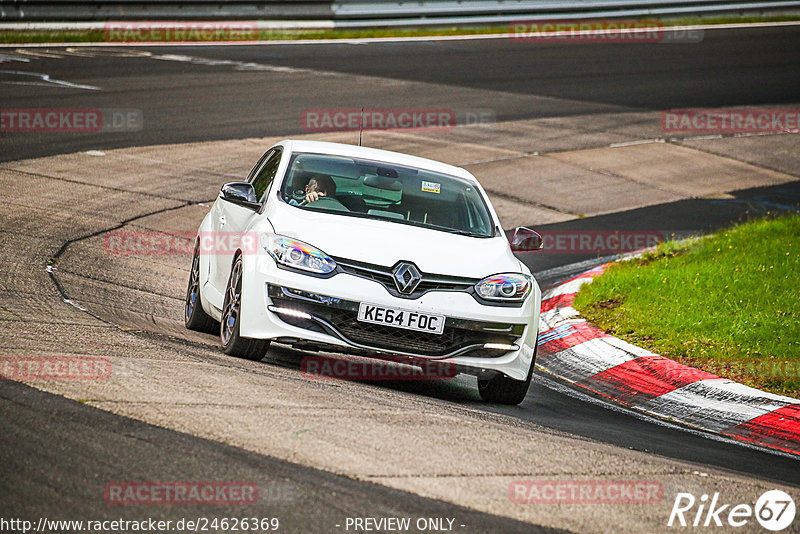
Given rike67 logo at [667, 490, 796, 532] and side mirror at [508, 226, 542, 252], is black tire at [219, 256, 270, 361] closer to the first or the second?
side mirror at [508, 226, 542, 252]

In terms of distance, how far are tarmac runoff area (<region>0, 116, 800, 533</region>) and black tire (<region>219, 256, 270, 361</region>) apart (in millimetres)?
141

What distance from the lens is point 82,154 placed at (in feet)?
50.7

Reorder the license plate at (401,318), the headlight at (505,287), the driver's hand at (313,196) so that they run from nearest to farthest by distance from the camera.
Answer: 1. the license plate at (401,318)
2. the headlight at (505,287)
3. the driver's hand at (313,196)

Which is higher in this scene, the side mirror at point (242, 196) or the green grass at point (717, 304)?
the side mirror at point (242, 196)

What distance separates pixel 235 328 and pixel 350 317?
0.85m

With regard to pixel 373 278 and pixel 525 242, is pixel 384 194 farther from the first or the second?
pixel 373 278

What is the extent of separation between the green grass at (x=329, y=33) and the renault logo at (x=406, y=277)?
19238mm

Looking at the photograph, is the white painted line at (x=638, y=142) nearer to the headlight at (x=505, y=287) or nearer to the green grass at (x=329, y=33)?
the green grass at (x=329, y=33)

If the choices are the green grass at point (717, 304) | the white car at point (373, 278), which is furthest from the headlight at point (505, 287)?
the green grass at point (717, 304)

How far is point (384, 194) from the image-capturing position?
27.2ft

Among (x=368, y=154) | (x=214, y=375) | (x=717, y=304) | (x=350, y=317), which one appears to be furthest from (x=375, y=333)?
(x=717, y=304)

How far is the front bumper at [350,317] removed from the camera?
→ 707 cm

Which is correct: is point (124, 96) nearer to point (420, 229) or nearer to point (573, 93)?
point (573, 93)

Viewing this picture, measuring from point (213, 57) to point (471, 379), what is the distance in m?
17.2
